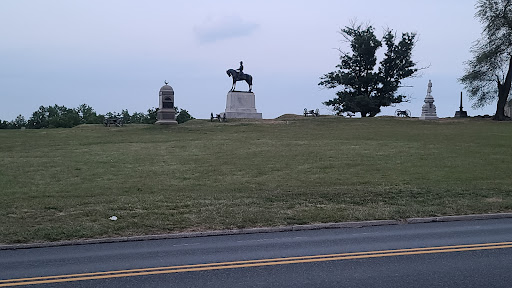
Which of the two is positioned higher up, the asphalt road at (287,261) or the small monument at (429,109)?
the small monument at (429,109)

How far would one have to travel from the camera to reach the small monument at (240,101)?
49.8 meters

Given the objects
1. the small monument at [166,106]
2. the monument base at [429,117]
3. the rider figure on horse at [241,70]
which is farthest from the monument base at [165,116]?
the monument base at [429,117]

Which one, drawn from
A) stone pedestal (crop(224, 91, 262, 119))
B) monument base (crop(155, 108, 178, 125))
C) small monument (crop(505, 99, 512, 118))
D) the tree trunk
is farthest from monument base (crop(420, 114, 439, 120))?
monument base (crop(155, 108, 178, 125))

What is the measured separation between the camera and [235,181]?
17672 millimetres

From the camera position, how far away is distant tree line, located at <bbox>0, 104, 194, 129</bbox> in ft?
216

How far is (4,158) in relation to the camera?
2372cm

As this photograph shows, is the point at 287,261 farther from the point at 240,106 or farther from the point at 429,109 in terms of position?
the point at 429,109

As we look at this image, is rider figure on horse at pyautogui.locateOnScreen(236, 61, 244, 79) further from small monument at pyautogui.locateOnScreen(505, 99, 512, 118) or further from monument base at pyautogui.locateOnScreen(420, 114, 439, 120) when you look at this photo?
small monument at pyautogui.locateOnScreen(505, 99, 512, 118)

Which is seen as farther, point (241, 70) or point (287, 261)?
point (241, 70)

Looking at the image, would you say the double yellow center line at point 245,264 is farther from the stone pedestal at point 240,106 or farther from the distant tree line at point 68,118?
the distant tree line at point 68,118

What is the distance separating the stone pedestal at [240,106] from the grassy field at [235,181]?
16350mm

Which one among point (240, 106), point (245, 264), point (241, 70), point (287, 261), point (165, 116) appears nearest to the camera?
point (245, 264)

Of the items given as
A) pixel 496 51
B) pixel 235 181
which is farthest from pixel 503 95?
pixel 235 181

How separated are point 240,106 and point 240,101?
0.51m
